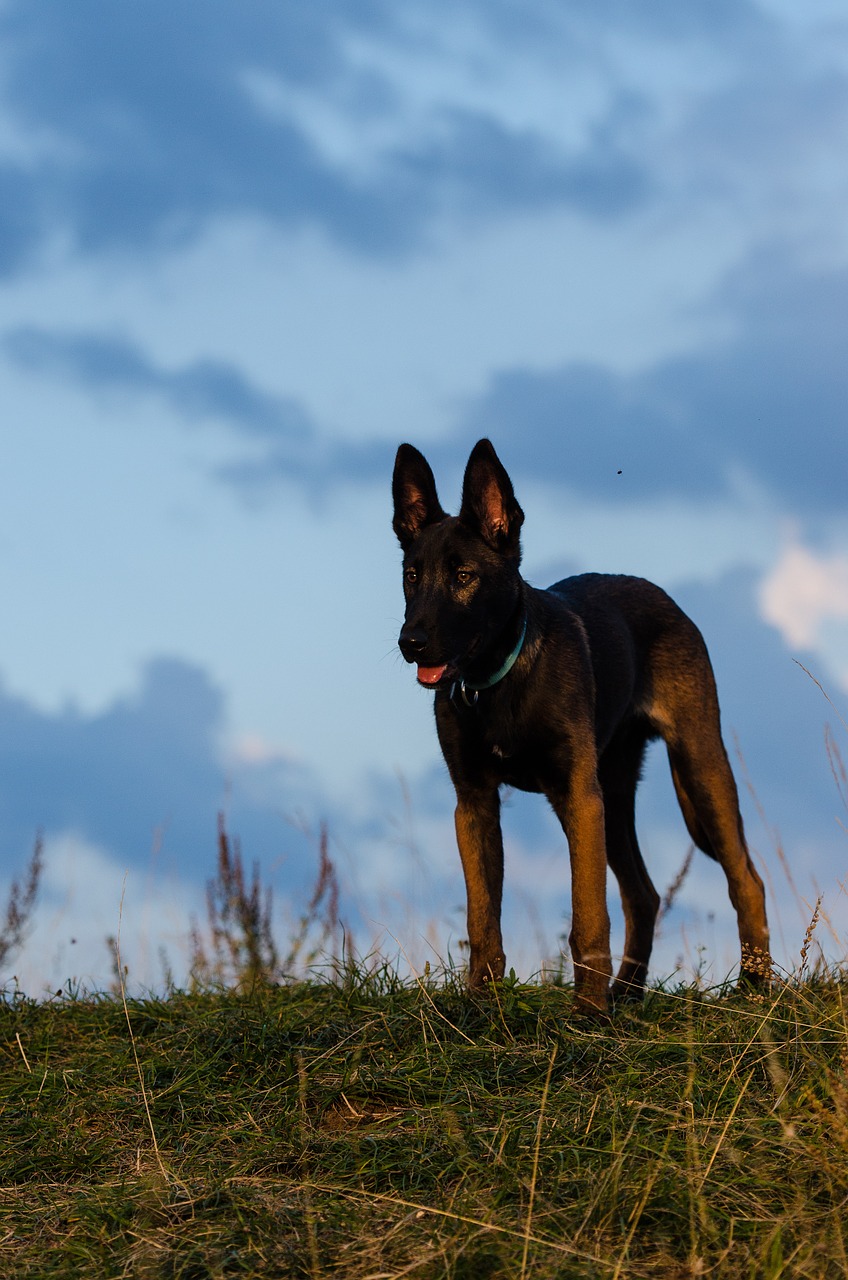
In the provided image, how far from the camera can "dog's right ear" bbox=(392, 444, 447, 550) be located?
6469 millimetres

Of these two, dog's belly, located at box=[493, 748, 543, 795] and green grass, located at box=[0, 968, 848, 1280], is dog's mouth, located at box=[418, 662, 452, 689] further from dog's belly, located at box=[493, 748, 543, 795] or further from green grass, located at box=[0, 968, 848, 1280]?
green grass, located at box=[0, 968, 848, 1280]

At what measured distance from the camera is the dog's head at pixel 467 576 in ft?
19.3

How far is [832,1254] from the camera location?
364cm

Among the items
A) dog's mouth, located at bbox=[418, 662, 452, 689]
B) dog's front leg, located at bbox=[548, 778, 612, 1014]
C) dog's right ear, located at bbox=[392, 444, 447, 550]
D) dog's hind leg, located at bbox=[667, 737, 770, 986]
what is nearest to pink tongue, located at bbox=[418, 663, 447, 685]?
dog's mouth, located at bbox=[418, 662, 452, 689]

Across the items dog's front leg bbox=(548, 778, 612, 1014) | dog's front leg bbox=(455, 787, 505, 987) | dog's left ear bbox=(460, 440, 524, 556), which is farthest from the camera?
dog's front leg bbox=(455, 787, 505, 987)

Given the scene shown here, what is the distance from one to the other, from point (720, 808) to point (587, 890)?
5.68 ft

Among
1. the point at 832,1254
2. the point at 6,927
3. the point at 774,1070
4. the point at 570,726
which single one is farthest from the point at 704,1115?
the point at 6,927

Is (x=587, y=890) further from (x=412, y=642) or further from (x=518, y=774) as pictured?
(x=412, y=642)

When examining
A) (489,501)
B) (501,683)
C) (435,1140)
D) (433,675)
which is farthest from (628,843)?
(435,1140)

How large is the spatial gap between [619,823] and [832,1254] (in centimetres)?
415

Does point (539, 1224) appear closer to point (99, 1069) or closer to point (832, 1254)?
point (832, 1254)

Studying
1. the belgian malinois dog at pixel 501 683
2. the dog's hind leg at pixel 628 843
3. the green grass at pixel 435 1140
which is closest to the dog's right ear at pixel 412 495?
the belgian malinois dog at pixel 501 683

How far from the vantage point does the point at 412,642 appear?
Answer: 227 inches

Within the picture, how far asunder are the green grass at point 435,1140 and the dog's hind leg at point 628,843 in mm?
1287
